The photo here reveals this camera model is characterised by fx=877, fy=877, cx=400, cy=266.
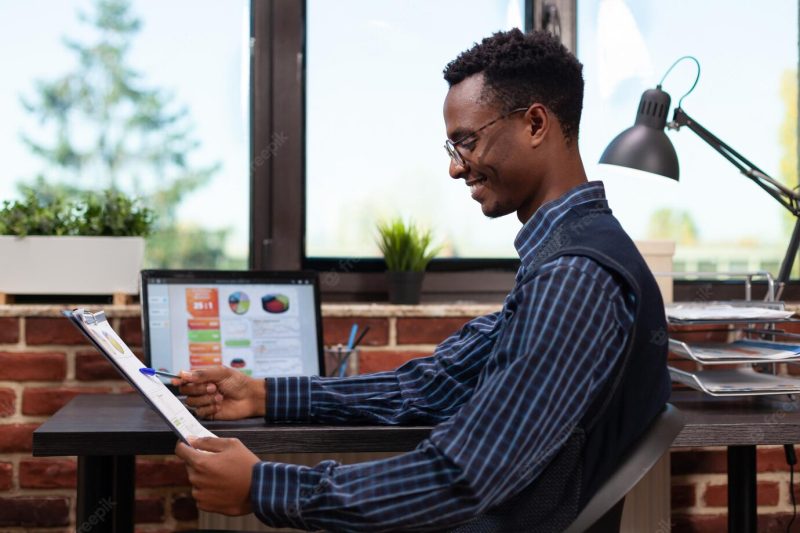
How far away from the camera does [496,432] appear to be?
83cm

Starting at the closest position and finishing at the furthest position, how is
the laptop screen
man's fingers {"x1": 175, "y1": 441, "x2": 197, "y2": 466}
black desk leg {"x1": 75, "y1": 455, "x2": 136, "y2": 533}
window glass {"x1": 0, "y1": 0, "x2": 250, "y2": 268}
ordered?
man's fingers {"x1": 175, "y1": 441, "x2": 197, "y2": 466}
black desk leg {"x1": 75, "y1": 455, "x2": 136, "y2": 533}
the laptop screen
window glass {"x1": 0, "y1": 0, "x2": 250, "y2": 268}

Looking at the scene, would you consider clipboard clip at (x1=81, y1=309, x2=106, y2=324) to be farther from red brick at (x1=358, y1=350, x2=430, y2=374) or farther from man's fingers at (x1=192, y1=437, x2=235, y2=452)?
red brick at (x1=358, y1=350, x2=430, y2=374)

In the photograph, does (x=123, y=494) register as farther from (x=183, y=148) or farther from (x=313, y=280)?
(x=183, y=148)

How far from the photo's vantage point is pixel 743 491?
1.68m

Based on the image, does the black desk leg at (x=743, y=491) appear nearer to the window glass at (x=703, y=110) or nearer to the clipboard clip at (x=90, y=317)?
the window glass at (x=703, y=110)

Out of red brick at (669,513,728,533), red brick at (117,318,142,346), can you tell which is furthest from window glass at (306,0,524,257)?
red brick at (669,513,728,533)

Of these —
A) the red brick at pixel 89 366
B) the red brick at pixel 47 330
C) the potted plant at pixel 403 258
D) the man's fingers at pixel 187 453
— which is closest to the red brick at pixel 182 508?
the red brick at pixel 89 366

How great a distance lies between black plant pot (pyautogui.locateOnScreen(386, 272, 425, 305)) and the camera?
2.04 metres

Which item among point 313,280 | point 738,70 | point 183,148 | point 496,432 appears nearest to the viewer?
point 496,432

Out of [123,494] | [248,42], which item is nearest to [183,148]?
[248,42]

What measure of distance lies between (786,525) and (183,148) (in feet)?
5.66

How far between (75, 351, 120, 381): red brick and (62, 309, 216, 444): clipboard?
0.82m

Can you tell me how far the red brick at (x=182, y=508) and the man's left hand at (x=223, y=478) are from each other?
109 centimetres

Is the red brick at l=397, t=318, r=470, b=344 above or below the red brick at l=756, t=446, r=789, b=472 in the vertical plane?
above
